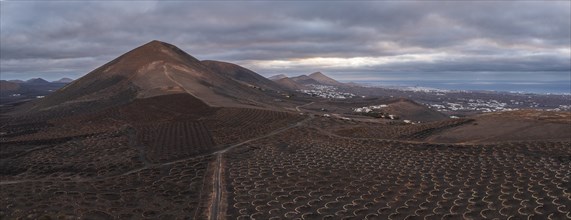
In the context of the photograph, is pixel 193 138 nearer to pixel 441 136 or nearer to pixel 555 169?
pixel 441 136

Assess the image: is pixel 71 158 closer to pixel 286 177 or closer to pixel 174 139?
pixel 174 139

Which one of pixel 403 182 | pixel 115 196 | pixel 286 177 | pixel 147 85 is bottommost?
pixel 115 196

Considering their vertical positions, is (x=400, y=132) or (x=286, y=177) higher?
(x=286, y=177)

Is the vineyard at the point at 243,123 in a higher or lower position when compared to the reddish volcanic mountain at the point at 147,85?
lower

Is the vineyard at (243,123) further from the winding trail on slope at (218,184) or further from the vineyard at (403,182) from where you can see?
the vineyard at (403,182)

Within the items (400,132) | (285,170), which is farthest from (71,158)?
(400,132)

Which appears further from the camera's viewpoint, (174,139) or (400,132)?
(174,139)

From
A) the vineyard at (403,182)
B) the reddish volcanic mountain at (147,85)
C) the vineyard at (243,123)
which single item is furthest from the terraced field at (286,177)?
the reddish volcanic mountain at (147,85)
